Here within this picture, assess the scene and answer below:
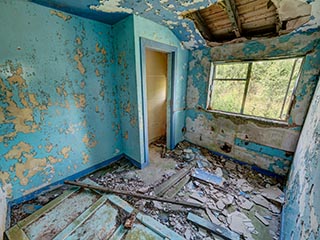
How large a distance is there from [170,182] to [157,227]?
2.49 feet

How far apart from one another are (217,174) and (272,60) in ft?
6.74

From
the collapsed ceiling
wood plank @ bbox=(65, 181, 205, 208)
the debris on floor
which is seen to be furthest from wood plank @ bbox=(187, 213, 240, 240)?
the collapsed ceiling

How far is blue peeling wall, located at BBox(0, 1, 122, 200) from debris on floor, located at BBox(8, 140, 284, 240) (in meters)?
0.49

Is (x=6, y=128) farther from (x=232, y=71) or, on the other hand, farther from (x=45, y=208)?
(x=232, y=71)

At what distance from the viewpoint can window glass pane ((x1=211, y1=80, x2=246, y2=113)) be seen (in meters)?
2.63

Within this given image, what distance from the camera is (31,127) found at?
177 centimetres

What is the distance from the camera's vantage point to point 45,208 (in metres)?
1.72

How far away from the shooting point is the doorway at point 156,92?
131 inches

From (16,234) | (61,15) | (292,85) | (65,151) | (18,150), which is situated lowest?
(16,234)

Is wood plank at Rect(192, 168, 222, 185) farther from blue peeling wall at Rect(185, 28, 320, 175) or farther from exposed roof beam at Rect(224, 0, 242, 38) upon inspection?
exposed roof beam at Rect(224, 0, 242, 38)

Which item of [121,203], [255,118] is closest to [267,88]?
[255,118]

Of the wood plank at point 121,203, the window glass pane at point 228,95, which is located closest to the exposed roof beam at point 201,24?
the window glass pane at point 228,95

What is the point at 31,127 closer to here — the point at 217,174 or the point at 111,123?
the point at 111,123

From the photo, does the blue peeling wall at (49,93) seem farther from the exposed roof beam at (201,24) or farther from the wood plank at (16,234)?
the exposed roof beam at (201,24)
